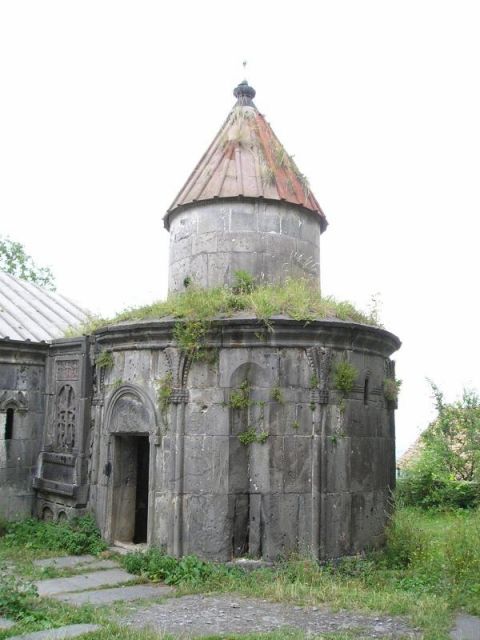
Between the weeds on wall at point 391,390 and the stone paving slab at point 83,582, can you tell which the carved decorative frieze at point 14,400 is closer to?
the stone paving slab at point 83,582

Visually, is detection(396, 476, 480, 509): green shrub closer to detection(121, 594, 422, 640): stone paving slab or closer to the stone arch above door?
the stone arch above door

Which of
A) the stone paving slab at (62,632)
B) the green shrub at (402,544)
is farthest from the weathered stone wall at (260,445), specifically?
the stone paving slab at (62,632)

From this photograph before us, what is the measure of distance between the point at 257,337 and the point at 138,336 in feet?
5.33

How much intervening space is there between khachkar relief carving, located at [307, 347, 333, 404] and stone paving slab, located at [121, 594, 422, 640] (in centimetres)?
240

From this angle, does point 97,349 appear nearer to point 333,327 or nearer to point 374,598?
point 333,327

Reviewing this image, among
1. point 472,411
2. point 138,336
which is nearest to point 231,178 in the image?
point 138,336

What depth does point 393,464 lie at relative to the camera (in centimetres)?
888

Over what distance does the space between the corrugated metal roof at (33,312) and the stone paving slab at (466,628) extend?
7.32 m

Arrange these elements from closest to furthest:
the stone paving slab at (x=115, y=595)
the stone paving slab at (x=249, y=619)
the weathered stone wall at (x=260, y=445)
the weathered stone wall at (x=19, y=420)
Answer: the stone paving slab at (x=249, y=619) → the stone paving slab at (x=115, y=595) → the weathered stone wall at (x=260, y=445) → the weathered stone wall at (x=19, y=420)

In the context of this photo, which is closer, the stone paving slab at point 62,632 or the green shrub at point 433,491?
the stone paving slab at point 62,632

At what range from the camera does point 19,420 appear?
10.1 m

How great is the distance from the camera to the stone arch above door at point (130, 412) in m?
7.99

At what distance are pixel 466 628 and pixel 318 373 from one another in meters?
3.11

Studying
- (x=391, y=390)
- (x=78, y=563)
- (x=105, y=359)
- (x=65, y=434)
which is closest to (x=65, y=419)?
(x=65, y=434)
